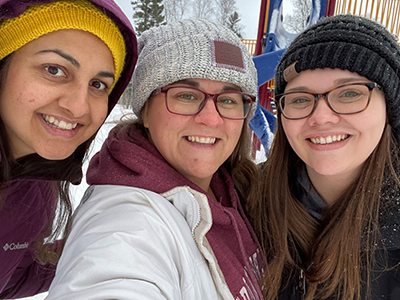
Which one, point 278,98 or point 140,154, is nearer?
point 140,154

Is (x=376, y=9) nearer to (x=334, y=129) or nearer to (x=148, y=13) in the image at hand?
(x=334, y=129)

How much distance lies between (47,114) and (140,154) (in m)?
0.51

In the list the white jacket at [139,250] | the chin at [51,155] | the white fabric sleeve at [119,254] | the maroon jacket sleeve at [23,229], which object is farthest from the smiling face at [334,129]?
the maroon jacket sleeve at [23,229]

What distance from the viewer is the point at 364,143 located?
1511mm

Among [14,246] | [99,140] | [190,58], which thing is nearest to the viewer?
[190,58]

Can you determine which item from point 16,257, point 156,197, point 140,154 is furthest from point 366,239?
point 16,257

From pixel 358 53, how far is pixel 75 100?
1505 mm

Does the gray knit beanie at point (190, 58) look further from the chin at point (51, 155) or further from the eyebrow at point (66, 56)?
the chin at point (51, 155)

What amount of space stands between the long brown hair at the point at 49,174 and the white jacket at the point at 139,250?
0.58 metres

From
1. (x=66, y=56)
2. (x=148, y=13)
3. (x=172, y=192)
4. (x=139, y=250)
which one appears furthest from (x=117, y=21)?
(x=148, y=13)

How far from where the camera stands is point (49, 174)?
1815 mm

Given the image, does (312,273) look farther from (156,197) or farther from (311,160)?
(156,197)

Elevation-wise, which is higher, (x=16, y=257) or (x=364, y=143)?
(x=364, y=143)

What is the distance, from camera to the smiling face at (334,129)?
4.84ft
